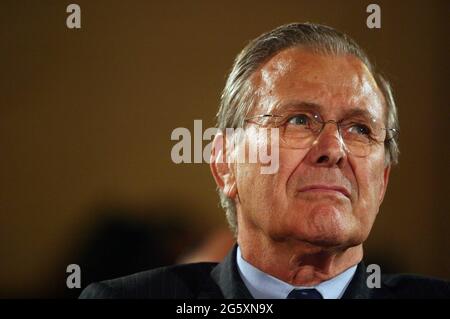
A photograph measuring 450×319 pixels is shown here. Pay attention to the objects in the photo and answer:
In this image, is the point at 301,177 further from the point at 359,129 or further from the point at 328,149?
the point at 359,129

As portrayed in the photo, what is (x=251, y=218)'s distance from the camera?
69.3 inches

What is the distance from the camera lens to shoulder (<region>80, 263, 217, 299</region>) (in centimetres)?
181

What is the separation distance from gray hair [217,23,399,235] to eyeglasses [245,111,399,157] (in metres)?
0.09

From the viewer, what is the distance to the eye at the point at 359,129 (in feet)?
5.64

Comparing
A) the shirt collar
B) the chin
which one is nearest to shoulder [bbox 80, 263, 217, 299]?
the shirt collar

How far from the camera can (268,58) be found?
177 cm

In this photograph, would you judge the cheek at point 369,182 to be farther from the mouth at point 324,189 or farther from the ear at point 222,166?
the ear at point 222,166

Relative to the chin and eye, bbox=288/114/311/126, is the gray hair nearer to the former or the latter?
eye, bbox=288/114/311/126
